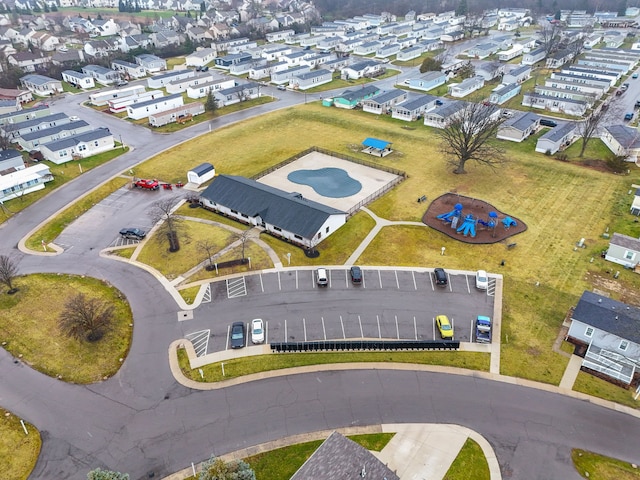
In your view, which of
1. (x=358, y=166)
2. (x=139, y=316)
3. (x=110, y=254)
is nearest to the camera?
(x=139, y=316)

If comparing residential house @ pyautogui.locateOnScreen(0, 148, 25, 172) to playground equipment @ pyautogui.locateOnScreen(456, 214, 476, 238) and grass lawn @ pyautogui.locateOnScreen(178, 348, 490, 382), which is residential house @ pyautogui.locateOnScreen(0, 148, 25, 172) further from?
playground equipment @ pyautogui.locateOnScreen(456, 214, 476, 238)

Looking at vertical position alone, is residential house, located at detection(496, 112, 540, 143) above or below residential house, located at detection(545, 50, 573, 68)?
below

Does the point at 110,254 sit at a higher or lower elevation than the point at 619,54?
lower

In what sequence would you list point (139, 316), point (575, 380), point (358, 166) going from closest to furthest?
1. point (575, 380)
2. point (139, 316)
3. point (358, 166)

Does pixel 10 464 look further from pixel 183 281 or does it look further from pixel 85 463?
pixel 183 281

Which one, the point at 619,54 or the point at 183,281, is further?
the point at 619,54

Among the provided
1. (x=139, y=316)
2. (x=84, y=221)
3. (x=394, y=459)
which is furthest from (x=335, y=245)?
(x=84, y=221)

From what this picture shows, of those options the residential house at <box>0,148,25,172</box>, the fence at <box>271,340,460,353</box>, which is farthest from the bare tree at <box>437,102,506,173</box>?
the residential house at <box>0,148,25,172</box>
